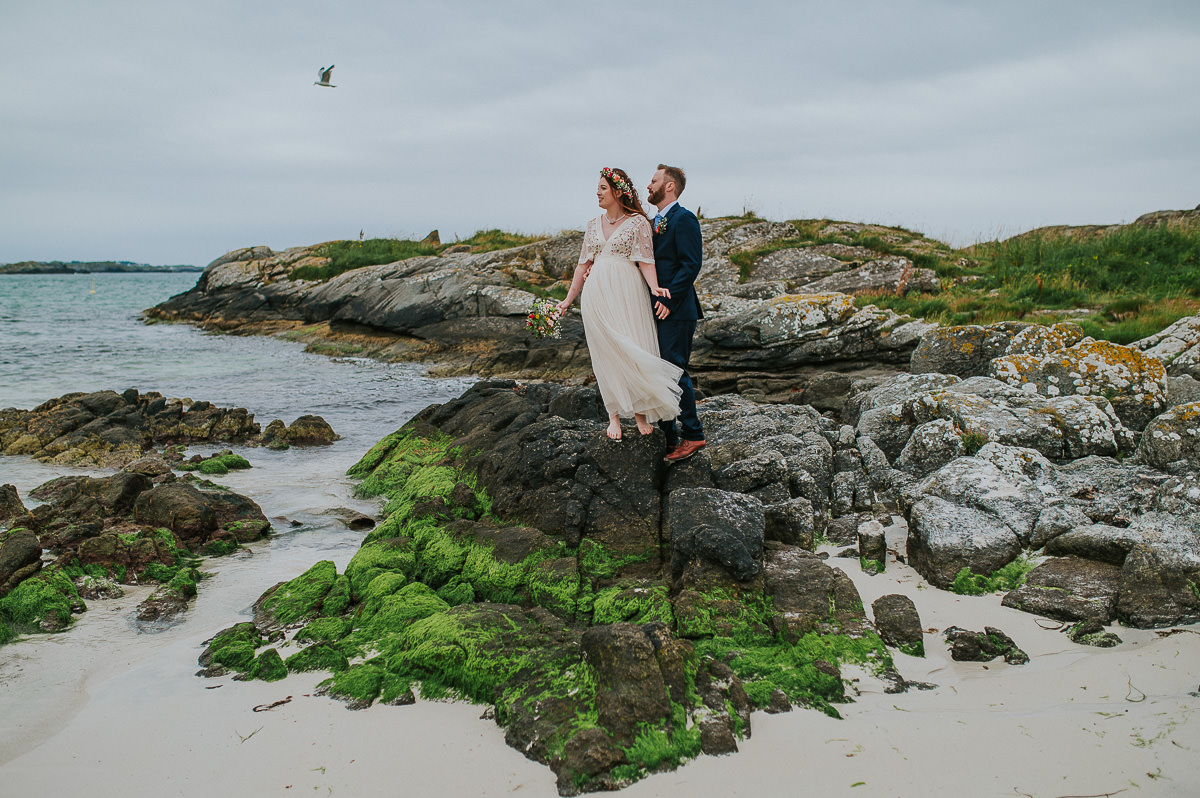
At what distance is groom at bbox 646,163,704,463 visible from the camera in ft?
20.0

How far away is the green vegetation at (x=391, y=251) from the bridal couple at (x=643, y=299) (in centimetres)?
2929

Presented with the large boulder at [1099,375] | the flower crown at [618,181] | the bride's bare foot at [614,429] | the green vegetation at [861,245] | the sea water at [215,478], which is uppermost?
the green vegetation at [861,245]

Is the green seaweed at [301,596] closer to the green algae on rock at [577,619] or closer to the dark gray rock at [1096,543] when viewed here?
the green algae on rock at [577,619]

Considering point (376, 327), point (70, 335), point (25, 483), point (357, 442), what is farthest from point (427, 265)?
A: point (25, 483)

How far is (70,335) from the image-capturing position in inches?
1284

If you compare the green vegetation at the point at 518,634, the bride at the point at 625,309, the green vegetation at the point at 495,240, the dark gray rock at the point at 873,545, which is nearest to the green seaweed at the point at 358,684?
the green vegetation at the point at 518,634

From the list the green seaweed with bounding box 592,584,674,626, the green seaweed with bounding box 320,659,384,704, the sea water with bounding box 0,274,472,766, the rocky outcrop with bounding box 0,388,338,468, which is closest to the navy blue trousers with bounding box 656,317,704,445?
the green seaweed with bounding box 592,584,674,626

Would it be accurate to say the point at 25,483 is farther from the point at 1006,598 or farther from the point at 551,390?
the point at 1006,598

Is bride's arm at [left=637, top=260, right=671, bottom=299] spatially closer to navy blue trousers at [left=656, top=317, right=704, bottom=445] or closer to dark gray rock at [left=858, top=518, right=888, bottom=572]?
navy blue trousers at [left=656, top=317, right=704, bottom=445]

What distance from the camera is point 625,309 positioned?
6.21 metres

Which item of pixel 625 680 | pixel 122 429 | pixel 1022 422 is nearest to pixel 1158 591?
pixel 1022 422

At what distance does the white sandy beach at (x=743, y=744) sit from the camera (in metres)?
3.26

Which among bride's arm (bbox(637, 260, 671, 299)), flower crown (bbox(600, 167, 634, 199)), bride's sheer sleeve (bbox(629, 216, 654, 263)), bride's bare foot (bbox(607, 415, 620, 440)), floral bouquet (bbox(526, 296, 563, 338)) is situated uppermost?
flower crown (bbox(600, 167, 634, 199))

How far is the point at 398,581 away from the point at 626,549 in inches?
73.0
